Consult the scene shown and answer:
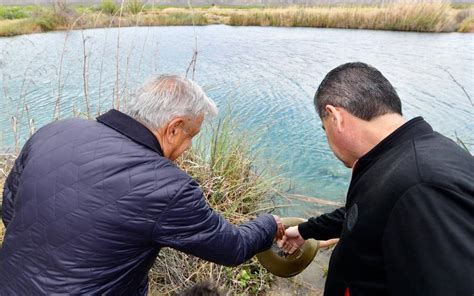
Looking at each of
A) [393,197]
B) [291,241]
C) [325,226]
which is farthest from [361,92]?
[291,241]

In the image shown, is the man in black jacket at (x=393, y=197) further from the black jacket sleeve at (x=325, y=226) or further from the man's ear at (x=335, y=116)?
the black jacket sleeve at (x=325, y=226)

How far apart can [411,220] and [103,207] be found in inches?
37.8

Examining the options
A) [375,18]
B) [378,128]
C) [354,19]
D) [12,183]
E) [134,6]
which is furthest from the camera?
[354,19]

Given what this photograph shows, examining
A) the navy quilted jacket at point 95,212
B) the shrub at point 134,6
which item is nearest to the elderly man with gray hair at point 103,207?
the navy quilted jacket at point 95,212

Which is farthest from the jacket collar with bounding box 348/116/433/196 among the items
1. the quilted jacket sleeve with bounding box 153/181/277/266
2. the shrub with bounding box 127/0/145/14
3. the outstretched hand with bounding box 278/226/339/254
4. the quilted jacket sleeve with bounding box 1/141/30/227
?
the shrub with bounding box 127/0/145/14

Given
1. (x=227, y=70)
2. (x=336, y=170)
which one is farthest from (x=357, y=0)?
(x=336, y=170)

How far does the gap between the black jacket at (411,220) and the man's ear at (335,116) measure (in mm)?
154

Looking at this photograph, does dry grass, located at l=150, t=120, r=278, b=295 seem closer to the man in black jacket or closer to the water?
the water

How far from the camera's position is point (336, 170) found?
192 inches

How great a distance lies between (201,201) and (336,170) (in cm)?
384

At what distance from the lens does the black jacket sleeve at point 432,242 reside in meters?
0.92

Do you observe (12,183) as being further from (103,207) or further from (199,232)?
(199,232)

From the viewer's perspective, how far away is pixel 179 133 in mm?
1512

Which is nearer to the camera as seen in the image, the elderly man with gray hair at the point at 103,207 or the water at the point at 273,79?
the elderly man with gray hair at the point at 103,207
